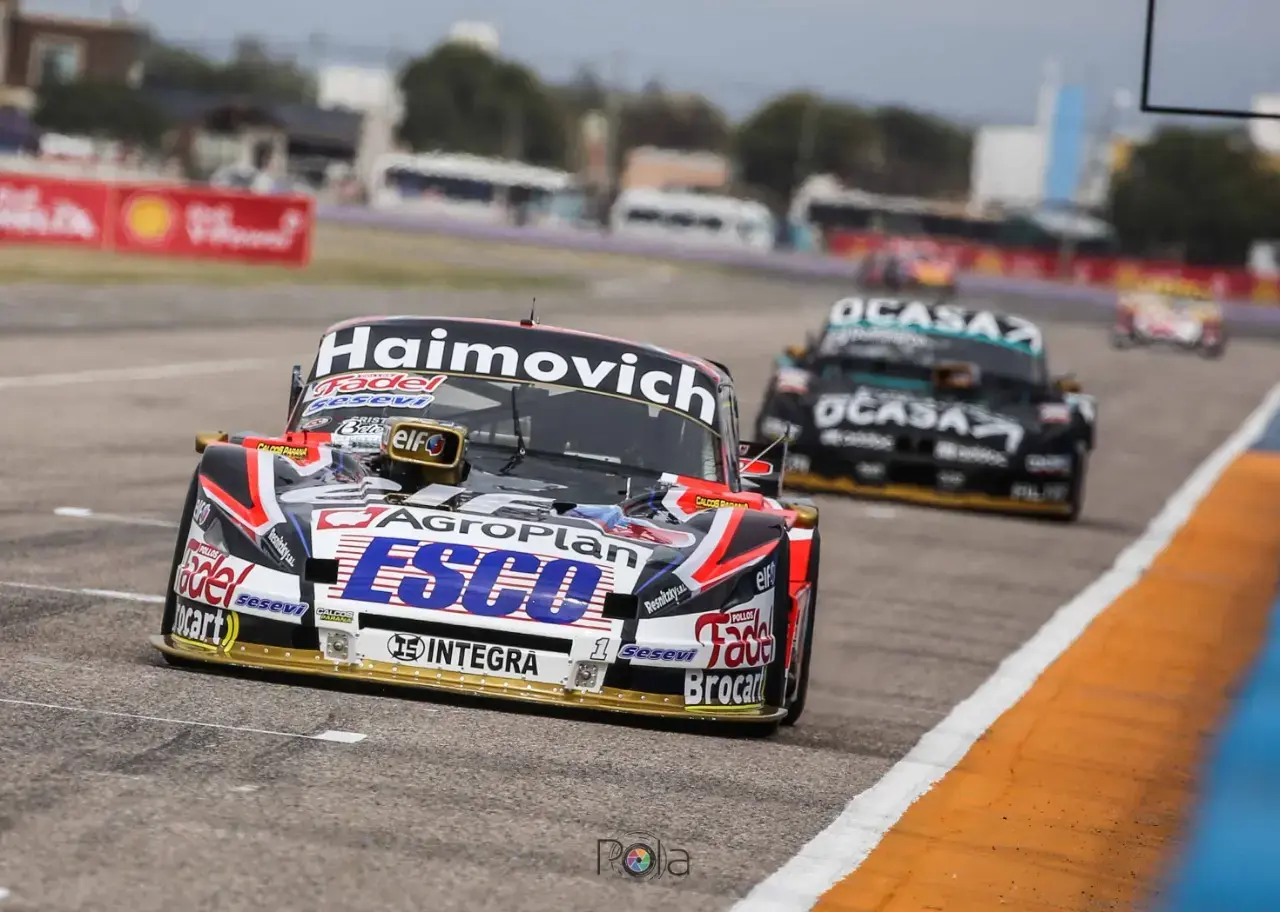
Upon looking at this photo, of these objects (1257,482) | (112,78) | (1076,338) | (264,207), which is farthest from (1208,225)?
(1257,482)

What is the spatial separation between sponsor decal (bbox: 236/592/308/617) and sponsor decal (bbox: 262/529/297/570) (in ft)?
0.38

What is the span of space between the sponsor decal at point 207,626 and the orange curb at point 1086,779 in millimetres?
2083

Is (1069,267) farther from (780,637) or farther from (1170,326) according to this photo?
(780,637)

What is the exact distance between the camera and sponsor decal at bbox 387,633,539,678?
7215mm

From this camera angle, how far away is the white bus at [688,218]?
336 feet

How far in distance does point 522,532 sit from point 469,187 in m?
109

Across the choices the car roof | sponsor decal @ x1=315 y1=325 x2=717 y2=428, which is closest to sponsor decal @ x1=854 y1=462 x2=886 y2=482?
the car roof

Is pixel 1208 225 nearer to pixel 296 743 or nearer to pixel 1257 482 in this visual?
pixel 1257 482

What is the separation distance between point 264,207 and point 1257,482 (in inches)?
1027

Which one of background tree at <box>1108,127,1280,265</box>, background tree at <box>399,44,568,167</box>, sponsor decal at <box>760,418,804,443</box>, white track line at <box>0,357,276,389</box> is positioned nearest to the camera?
sponsor decal at <box>760,418,804,443</box>

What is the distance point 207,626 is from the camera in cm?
745

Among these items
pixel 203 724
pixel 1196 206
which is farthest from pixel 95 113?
pixel 203 724

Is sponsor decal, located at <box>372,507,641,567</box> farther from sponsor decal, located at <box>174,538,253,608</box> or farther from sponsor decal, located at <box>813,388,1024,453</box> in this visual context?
sponsor decal, located at <box>813,388,1024,453</box>

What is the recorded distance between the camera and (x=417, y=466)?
818cm
